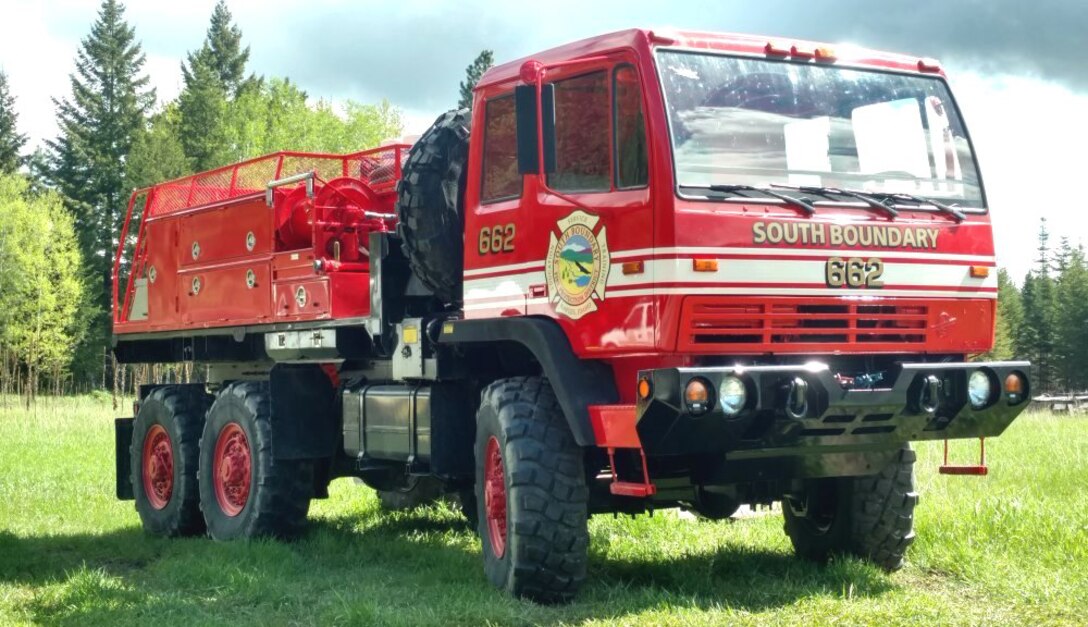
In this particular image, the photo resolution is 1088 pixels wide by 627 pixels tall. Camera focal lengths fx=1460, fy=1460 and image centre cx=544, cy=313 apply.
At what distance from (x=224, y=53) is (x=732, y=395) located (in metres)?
72.1

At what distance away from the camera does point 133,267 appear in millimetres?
13867

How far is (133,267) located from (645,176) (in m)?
7.61

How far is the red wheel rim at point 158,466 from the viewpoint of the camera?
13.2m

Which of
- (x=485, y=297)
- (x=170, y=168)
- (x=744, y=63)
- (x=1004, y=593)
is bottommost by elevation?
(x=1004, y=593)

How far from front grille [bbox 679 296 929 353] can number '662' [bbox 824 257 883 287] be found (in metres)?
0.11

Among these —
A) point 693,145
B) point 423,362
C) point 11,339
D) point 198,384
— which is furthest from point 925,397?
point 11,339

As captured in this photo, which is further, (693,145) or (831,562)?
(831,562)

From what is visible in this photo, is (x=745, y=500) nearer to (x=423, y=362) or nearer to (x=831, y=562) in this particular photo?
(x=831, y=562)

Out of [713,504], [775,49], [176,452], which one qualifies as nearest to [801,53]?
[775,49]

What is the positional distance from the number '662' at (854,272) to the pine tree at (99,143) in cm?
5868

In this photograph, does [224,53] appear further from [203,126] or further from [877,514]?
[877,514]

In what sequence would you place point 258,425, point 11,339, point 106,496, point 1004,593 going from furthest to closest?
point 11,339 → point 106,496 → point 258,425 → point 1004,593

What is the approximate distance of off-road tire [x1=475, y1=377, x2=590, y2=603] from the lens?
8023mm

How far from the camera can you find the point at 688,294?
7500 millimetres
